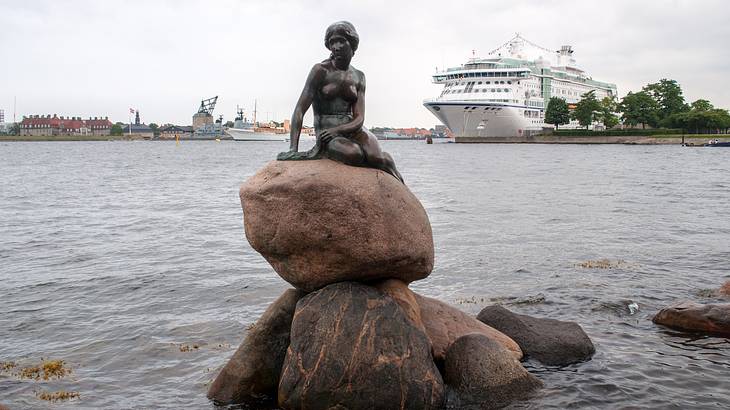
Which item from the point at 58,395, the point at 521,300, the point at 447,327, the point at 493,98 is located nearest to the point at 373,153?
the point at 447,327

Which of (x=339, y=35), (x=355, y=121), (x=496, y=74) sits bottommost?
(x=355, y=121)

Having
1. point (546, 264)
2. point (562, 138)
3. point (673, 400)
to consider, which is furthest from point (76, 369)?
point (562, 138)

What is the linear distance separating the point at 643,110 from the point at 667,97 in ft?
24.5

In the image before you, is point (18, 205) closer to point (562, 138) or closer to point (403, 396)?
point (403, 396)

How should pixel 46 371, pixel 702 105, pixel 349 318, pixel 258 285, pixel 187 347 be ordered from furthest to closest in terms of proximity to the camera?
1. pixel 702 105
2. pixel 258 285
3. pixel 187 347
4. pixel 46 371
5. pixel 349 318

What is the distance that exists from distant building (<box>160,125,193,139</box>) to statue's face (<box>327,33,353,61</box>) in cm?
18533

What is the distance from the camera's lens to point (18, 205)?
30609 millimetres

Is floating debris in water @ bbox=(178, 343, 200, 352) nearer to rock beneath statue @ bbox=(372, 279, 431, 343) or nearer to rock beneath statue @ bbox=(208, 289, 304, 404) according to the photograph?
rock beneath statue @ bbox=(208, 289, 304, 404)

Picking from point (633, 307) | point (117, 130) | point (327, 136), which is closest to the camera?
point (327, 136)

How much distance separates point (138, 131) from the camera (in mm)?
187875

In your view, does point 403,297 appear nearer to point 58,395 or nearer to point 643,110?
point 58,395

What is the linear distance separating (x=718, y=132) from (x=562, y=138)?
24.5 meters

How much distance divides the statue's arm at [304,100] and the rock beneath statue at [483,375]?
3152 mm

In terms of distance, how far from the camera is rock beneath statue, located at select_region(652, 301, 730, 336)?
1016 cm
